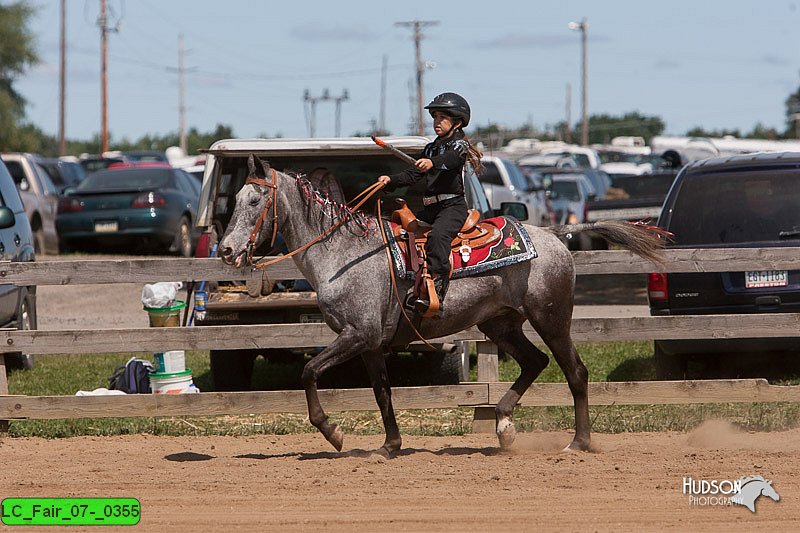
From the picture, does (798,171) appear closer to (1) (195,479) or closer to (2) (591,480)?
(2) (591,480)

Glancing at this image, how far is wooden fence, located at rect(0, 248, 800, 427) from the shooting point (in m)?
9.95

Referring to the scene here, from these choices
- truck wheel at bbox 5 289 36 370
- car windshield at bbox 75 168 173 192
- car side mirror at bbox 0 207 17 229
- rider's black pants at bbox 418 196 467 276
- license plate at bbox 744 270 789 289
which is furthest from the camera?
car windshield at bbox 75 168 173 192

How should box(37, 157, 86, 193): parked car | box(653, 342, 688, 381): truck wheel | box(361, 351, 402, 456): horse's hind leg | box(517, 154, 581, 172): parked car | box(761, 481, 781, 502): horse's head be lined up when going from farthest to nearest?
box(517, 154, 581, 172): parked car, box(37, 157, 86, 193): parked car, box(653, 342, 688, 381): truck wheel, box(361, 351, 402, 456): horse's hind leg, box(761, 481, 781, 502): horse's head

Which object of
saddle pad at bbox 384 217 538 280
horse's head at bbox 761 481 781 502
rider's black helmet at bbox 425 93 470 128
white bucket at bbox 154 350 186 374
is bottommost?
horse's head at bbox 761 481 781 502

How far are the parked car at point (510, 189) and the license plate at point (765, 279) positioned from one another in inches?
420

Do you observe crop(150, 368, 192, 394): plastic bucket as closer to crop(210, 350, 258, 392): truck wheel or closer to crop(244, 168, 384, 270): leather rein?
crop(210, 350, 258, 392): truck wheel

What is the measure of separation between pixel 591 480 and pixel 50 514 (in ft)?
10.9

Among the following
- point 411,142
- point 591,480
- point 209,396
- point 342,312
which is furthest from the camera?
point 411,142

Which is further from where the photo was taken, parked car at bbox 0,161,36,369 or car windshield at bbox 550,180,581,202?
car windshield at bbox 550,180,581,202

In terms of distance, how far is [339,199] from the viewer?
9102 mm

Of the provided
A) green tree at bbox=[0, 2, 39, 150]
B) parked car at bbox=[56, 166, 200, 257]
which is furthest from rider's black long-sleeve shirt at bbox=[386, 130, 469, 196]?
green tree at bbox=[0, 2, 39, 150]

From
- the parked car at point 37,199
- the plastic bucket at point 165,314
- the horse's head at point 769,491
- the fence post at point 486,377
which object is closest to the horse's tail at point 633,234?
the fence post at point 486,377

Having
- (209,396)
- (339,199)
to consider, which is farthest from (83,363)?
(339,199)

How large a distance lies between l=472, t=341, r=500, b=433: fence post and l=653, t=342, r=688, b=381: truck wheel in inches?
89.7
